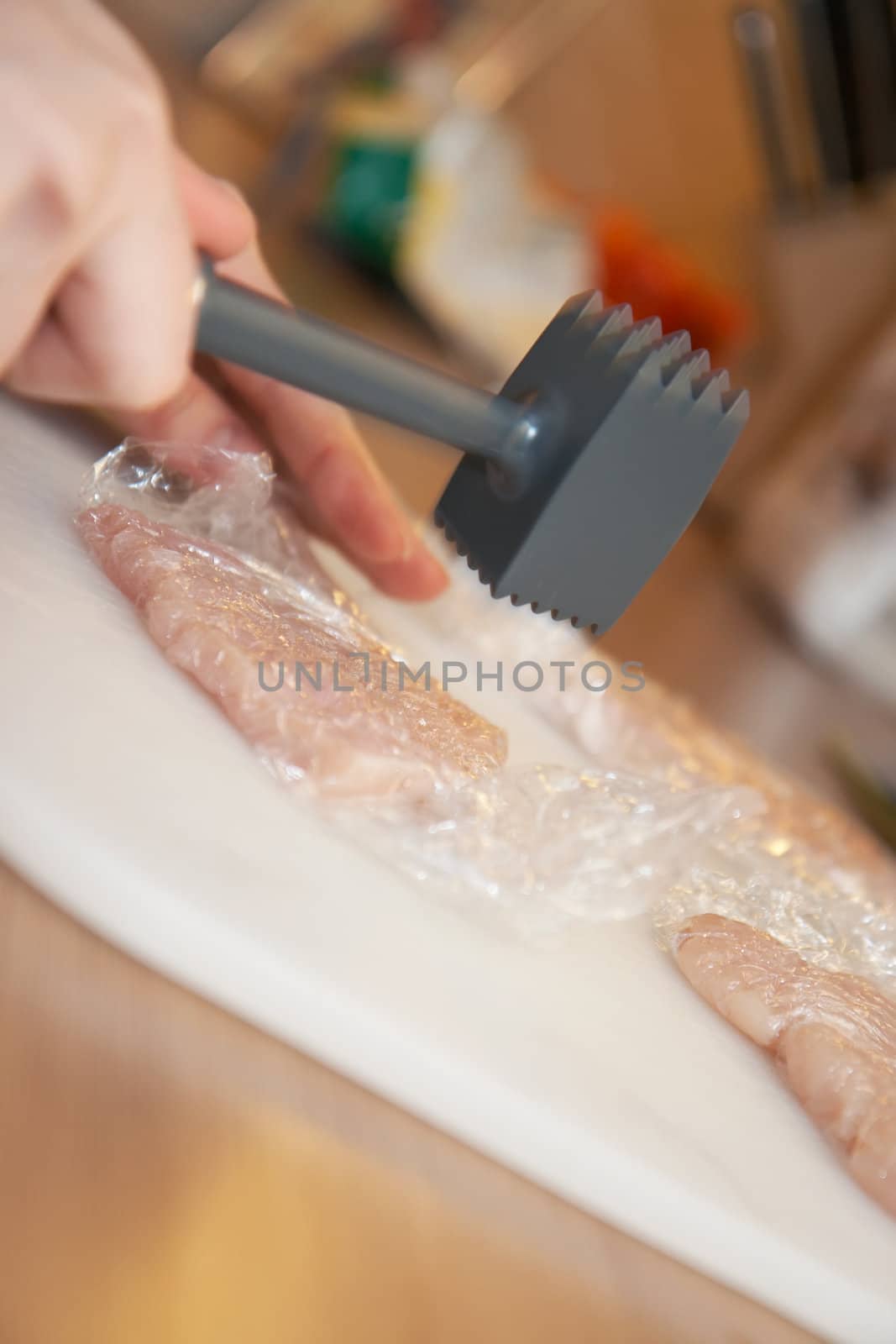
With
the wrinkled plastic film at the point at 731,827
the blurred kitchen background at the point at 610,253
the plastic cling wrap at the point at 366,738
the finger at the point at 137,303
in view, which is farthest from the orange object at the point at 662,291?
the finger at the point at 137,303

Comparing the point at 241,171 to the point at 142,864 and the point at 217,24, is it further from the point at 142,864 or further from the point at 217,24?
the point at 142,864

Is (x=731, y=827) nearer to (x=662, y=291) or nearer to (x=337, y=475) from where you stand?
(x=337, y=475)

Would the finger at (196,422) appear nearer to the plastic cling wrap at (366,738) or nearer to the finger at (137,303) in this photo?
the plastic cling wrap at (366,738)

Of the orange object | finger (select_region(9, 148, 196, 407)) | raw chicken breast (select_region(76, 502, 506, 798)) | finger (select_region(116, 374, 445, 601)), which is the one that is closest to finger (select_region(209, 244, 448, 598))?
finger (select_region(116, 374, 445, 601))

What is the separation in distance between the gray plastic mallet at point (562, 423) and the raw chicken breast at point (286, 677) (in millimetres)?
75

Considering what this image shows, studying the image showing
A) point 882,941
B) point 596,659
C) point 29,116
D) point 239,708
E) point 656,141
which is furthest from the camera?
point 656,141

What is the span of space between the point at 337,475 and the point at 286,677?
244 mm

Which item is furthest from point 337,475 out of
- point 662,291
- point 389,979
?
point 662,291

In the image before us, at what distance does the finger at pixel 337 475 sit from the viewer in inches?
27.2

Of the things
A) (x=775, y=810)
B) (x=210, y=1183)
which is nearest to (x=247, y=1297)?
(x=210, y=1183)

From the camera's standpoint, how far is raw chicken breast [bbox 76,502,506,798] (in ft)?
1.59

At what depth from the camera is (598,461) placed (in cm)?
49

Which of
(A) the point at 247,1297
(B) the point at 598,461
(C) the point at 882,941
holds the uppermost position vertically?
(B) the point at 598,461

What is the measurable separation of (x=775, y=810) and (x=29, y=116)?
1.94 feet
